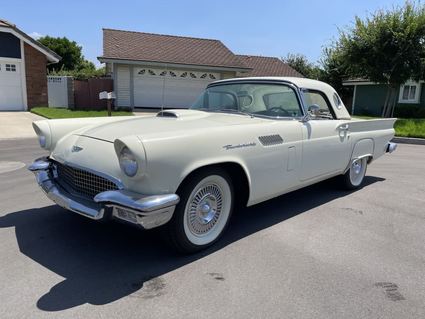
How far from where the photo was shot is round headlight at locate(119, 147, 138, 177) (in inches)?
116

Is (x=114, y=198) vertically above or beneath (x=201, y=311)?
above

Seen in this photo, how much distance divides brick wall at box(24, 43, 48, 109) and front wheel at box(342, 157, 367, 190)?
1764 centimetres

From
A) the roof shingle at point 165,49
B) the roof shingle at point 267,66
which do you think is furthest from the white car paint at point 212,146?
the roof shingle at point 267,66

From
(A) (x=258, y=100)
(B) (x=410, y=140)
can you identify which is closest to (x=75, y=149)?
(A) (x=258, y=100)

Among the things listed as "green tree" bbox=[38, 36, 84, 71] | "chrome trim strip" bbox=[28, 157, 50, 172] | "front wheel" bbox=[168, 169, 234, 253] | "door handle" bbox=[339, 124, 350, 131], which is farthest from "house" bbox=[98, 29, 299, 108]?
"green tree" bbox=[38, 36, 84, 71]

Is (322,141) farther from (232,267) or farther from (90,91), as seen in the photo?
(90,91)

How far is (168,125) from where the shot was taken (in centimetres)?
367

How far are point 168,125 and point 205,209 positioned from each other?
860mm

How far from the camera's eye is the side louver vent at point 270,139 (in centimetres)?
386

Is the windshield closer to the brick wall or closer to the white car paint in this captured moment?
the white car paint

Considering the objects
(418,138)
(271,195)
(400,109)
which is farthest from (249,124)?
(400,109)

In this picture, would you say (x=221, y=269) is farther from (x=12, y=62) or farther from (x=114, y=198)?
(x=12, y=62)

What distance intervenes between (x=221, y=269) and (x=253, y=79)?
8.45 ft

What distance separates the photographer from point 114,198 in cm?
294
